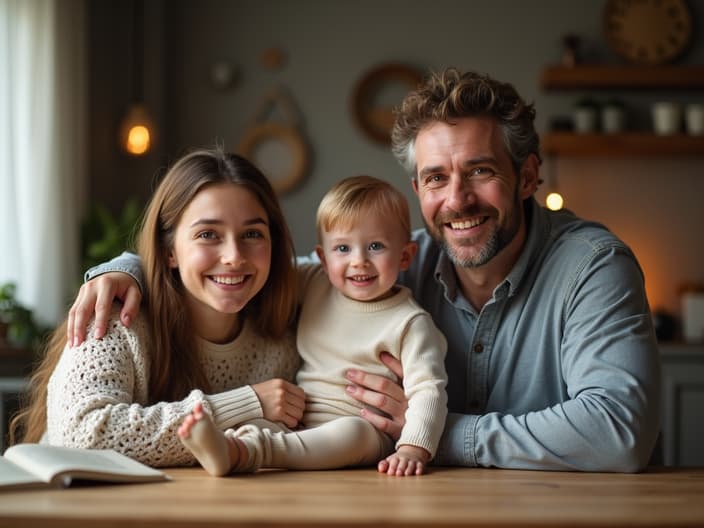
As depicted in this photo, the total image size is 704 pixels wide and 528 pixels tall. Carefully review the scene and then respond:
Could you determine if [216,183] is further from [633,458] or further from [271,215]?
[633,458]

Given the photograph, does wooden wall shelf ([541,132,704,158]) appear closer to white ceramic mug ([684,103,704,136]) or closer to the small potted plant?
white ceramic mug ([684,103,704,136])

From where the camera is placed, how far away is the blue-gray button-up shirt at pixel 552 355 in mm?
1813

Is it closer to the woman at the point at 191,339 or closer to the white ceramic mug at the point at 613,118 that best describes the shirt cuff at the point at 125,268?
the woman at the point at 191,339

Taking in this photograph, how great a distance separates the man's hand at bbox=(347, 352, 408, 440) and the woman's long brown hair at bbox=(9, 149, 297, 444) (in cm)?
26

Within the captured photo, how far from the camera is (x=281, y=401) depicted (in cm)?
191

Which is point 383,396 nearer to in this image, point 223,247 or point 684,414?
point 223,247

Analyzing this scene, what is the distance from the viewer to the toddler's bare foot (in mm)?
1564

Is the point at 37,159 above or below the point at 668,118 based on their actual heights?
below

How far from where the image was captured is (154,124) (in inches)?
202

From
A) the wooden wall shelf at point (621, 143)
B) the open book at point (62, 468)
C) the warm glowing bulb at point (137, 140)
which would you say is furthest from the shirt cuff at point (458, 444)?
the wooden wall shelf at point (621, 143)

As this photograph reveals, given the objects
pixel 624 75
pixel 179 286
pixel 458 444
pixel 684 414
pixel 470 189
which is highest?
pixel 624 75

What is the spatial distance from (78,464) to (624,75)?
166 inches

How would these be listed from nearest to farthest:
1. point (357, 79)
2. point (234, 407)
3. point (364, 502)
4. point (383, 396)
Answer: point (364, 502)
point (234, 407)
point (383, 396)
point (357, 79)

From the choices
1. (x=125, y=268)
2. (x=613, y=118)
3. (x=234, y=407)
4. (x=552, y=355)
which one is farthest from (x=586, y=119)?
(x=234, y=407)
